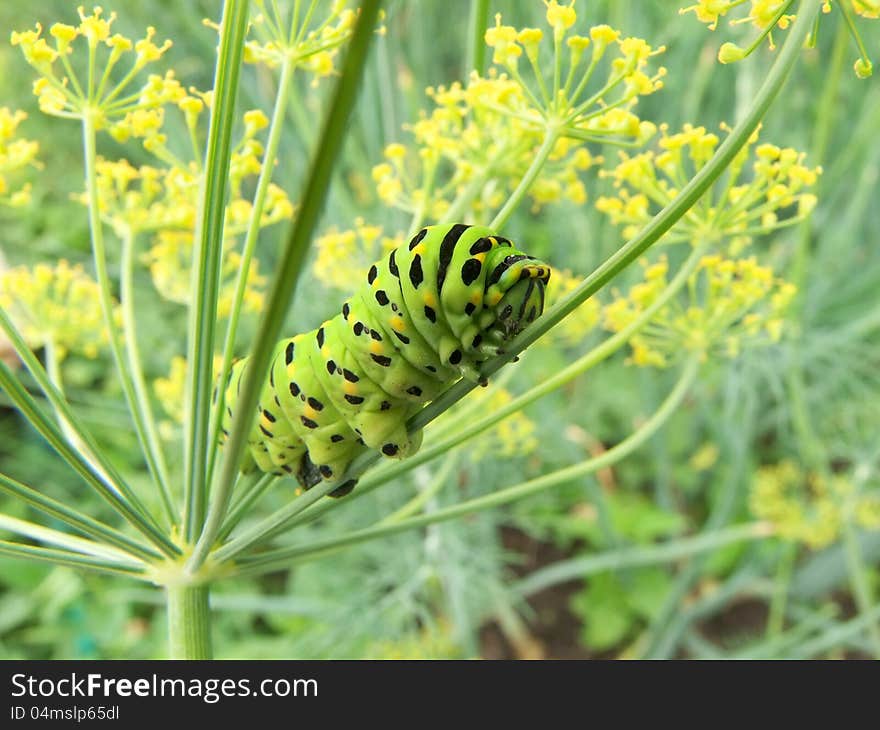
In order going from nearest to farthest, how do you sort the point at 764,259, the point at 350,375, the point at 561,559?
the point at 350,375
the point at 764,259
the point at 561,559

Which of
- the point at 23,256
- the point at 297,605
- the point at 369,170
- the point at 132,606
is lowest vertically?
the point at 297,605

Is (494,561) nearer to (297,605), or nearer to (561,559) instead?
(297,605)

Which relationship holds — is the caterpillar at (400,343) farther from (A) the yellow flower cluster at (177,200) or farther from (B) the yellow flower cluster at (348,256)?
(B) the yellow flower cluster at (348,256)

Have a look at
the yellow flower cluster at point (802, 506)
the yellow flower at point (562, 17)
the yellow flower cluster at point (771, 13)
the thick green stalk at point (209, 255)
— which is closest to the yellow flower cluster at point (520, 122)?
the yellow flower at point (562, 17)

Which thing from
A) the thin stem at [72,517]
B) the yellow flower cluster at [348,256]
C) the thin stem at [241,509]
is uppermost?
the yellow flower cluster at [348,256]

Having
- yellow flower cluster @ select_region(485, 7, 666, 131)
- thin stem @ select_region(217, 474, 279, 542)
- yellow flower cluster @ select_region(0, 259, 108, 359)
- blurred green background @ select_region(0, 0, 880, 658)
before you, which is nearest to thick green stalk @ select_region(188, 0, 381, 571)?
thin stem @ select_region(217, 474, 279, 542)
